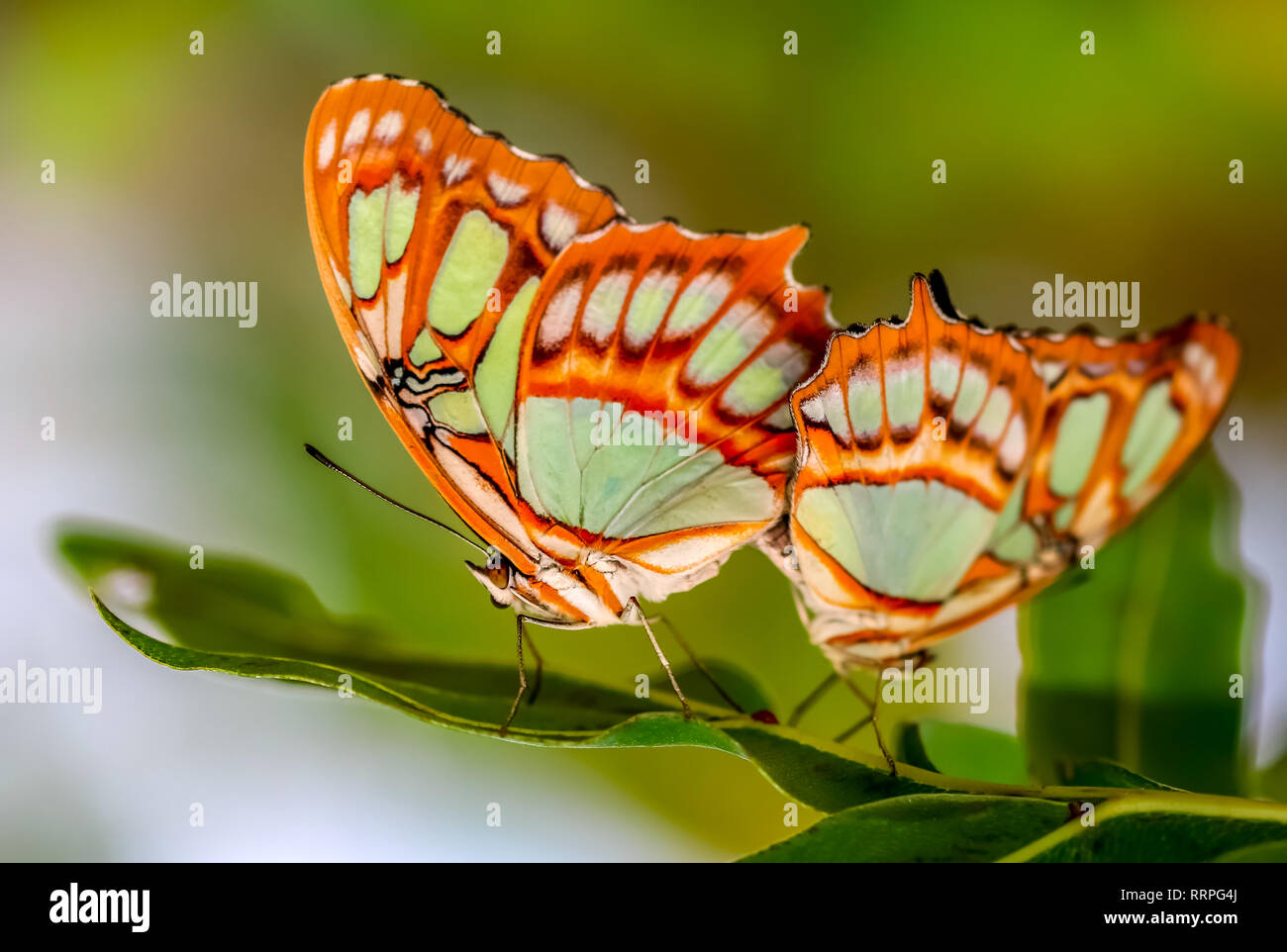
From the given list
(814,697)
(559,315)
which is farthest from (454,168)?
(814,697)

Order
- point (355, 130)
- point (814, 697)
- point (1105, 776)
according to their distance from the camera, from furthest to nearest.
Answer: point (814, 697) < point (355, 130) < point (1105, 776)

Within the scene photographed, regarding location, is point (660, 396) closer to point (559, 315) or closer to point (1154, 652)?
point (559, 315)

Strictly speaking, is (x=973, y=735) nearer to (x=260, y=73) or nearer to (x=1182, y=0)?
(x=1182, y=0)

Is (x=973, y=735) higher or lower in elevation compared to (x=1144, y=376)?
lower

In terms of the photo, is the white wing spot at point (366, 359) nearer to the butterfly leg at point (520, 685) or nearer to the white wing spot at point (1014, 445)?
the butterfly leg at point (520, 685)

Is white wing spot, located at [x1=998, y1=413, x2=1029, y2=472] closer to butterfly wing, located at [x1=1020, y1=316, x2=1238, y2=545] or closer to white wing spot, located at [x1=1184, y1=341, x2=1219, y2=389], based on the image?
butterfly wing, located at [x1=1020, y1=316, x2=1238, y2=545]

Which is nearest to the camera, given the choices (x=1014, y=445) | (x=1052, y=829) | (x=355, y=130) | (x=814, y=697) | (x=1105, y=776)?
(x=1052, y=829)

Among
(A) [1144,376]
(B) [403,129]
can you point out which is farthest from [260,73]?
(A) [1144,376]
